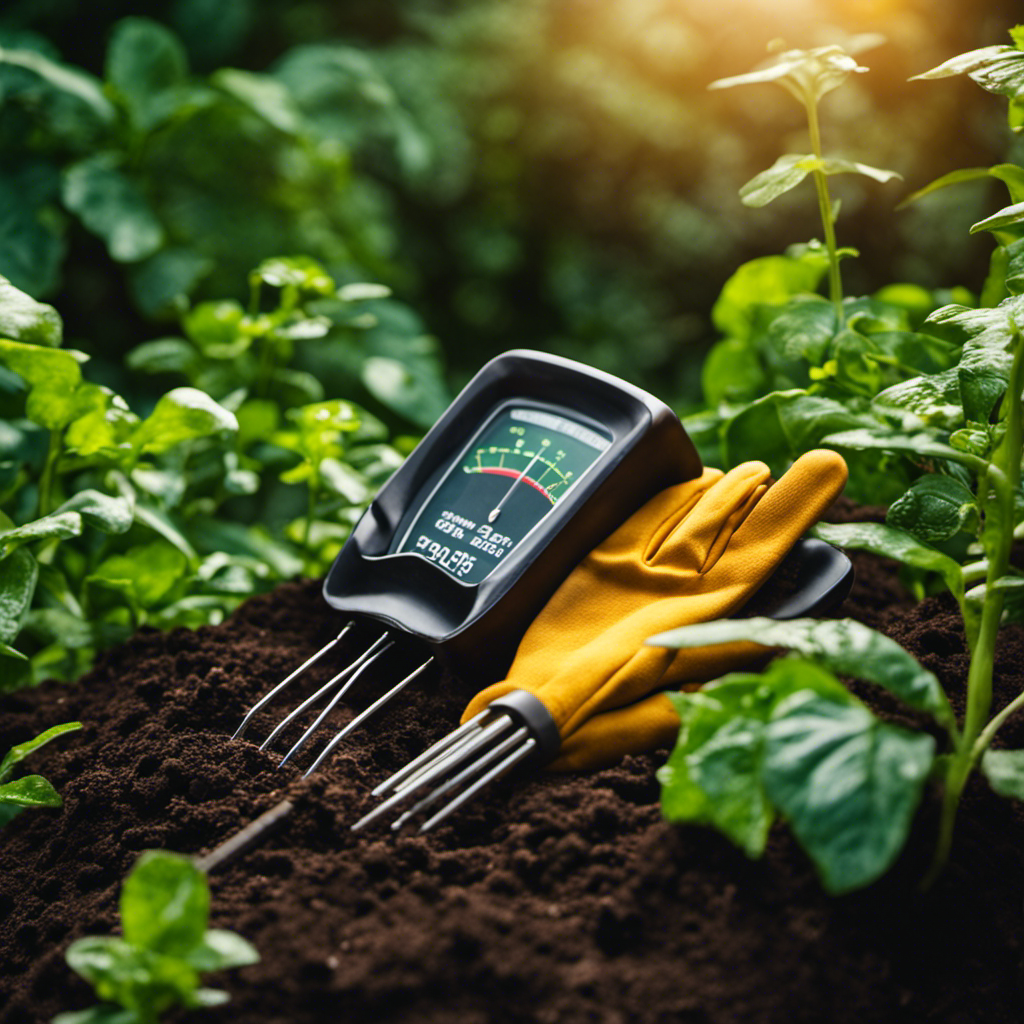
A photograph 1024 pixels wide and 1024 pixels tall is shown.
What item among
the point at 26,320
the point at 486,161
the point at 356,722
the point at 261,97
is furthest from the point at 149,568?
the point at 486,161

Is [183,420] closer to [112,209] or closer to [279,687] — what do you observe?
[279,687]

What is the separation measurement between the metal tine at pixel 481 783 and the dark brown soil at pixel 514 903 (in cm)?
2

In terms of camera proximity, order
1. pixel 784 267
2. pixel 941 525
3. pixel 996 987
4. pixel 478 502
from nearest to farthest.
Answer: pixel 996 987
pixel 941 525
pixel 478 502
pixel 784 267

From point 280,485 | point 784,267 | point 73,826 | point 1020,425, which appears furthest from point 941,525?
point 280,485

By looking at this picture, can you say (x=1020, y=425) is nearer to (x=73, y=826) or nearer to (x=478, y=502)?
(x=478, y=502)

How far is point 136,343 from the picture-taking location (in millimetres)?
2193

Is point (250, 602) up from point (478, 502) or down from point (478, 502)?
down

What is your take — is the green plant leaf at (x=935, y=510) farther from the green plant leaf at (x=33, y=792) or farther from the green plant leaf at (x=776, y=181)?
the green plant leaf at (x=33, y=792)

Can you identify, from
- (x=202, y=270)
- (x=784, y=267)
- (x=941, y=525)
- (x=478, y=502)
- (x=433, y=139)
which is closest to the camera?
(x=941, y=525)

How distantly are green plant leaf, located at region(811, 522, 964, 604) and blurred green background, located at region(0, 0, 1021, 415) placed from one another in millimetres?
1034

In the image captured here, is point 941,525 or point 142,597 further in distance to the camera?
point 142,597

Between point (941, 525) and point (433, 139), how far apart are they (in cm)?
242

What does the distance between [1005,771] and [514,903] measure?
0.35 meters

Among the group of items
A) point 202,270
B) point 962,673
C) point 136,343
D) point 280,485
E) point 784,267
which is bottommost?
point 280,485
